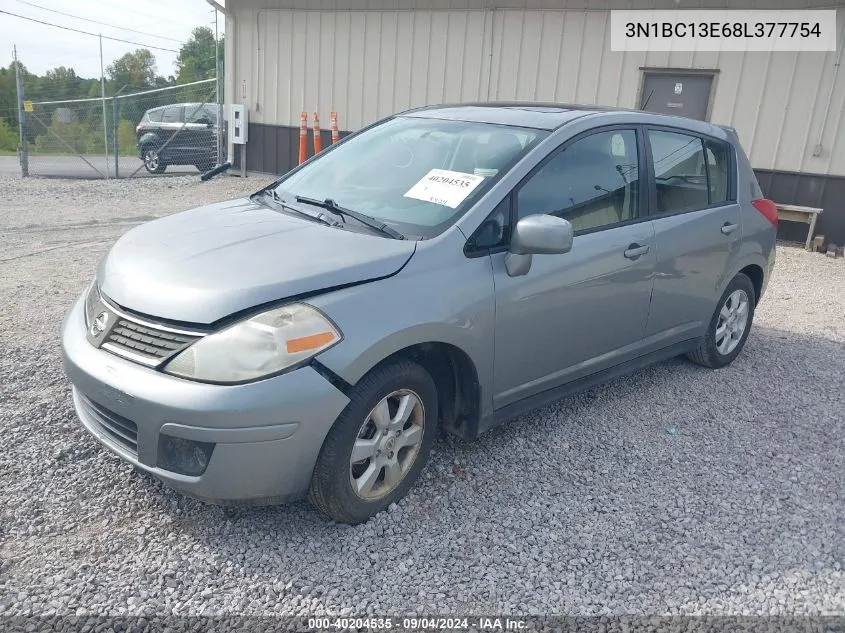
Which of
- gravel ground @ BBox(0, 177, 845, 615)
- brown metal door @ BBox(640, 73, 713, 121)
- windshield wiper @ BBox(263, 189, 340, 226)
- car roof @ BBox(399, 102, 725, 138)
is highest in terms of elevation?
brown metal door @ BBox(640, 73, 713, 121)

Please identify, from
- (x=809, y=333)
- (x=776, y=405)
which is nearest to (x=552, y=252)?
(x=776, y=405)

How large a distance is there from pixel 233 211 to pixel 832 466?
3.40 m

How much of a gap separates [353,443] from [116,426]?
2.98ft

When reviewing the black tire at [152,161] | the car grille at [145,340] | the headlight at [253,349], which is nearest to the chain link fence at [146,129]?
the black tire at [152,161]

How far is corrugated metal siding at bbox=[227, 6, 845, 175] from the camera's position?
9.30 meters

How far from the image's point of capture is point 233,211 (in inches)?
139

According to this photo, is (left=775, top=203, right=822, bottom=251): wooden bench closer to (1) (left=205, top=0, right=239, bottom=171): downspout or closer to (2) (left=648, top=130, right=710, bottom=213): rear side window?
(2) (left=648, top=130, right=710, bottom=213): rear side window

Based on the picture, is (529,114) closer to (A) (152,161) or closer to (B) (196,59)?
(A) (152,161)

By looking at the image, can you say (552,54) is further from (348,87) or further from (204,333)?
(204,333)

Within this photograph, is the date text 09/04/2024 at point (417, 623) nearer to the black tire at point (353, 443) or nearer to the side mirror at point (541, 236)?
the black tire at point (353, 443)

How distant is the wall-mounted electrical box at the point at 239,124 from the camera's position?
13.3 meters

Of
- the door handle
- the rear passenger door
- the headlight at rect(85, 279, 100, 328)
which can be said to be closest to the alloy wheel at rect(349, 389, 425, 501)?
the headlight at rect(85, 279, 100, 328)

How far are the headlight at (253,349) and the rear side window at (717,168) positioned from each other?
3112mm

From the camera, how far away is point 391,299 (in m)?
2.73
